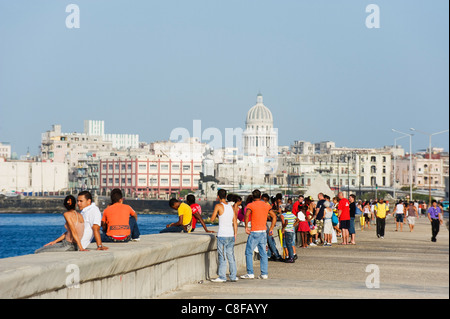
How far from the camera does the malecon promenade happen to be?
8.89 meters

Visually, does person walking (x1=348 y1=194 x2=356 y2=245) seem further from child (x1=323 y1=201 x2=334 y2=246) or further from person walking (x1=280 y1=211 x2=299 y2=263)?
person walking (x1=280 y1=211 x2=299 y2=263)

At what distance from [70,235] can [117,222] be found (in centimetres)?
169

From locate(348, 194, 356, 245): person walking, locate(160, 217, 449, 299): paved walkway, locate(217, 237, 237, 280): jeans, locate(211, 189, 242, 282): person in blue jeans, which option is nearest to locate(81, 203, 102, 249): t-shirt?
locate(160, 217, 449, 299): paved walkway

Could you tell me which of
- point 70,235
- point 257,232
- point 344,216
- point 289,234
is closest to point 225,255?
point 257,232

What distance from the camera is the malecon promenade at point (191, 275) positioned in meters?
8.89

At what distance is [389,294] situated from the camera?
1252cm

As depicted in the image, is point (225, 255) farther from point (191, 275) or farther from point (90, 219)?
point (90, 219)

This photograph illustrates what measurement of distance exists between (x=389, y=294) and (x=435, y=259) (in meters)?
8.23

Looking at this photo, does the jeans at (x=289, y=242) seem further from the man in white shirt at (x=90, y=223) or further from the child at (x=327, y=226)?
the man in white shirt at (x=90, y=223)

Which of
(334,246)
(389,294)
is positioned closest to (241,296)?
(389,294)

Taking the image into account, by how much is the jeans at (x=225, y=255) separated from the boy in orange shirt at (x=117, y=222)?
206 centimetres

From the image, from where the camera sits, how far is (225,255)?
14.5 metres
